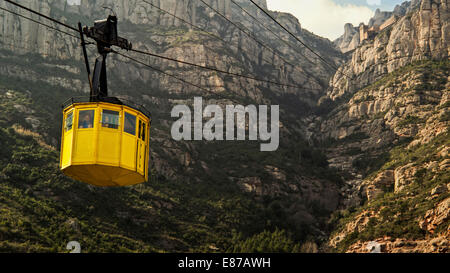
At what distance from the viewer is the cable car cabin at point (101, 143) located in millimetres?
25580

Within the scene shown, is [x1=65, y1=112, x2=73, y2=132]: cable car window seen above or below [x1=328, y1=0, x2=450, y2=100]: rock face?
below

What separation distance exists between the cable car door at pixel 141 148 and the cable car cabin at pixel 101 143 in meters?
0.10

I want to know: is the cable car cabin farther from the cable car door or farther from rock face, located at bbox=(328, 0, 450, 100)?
rock face, located at bbox=(328, 0, 450, 100)

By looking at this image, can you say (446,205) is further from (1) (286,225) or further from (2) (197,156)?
(2) (197,156)

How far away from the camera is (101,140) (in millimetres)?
25891

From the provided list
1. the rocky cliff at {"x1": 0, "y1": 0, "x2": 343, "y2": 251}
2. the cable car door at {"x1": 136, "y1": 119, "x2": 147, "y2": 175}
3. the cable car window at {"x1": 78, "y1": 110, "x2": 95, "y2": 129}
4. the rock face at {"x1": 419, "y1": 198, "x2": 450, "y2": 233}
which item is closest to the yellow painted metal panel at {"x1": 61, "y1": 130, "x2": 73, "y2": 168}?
the cable car window at {"x1": 78, "y1": 110, "x2": 95, "y2": 129}

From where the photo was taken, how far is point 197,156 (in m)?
124

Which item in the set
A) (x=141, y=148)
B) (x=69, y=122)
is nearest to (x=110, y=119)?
(x=69, y=122)

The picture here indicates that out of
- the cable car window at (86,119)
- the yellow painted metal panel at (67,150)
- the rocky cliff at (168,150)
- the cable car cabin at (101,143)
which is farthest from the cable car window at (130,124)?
the rocky cliff at (168,150)

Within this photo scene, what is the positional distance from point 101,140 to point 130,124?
176 cm

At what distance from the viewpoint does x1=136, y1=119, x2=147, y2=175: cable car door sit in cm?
2744

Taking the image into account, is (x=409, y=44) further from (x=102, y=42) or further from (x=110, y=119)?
(x=110, y=119)

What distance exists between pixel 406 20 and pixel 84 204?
10064cm

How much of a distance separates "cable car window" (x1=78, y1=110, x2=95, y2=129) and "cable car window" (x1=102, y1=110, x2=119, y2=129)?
540 mm
